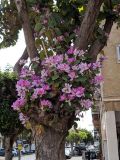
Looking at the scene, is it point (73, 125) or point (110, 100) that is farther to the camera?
point (110, 100)

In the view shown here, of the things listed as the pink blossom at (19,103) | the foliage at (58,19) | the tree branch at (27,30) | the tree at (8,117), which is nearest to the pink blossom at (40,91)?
the pink blossom at (19,103)

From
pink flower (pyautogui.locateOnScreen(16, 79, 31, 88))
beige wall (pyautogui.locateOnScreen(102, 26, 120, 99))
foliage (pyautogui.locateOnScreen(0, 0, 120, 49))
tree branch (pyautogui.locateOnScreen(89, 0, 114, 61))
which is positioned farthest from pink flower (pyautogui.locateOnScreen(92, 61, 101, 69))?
beige wall (pyautogui.locateOnScreen(102, 26, 120, 99))

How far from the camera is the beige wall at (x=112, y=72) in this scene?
701 inches

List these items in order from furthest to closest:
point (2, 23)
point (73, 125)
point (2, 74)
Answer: point (2, 74) < point (2, 23) < point (73, 125)

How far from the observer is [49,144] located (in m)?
6.19

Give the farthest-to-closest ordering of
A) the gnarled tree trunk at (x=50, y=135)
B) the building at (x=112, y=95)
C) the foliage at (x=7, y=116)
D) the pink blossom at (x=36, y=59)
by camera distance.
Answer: the foliage at (x=7, y=116) < the building at (x=112, y=95) < the pink blossom at (x=36, y=59) < the gnarled tree trunk at (x=50, y=135)

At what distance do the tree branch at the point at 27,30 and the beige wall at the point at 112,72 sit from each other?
10917mm

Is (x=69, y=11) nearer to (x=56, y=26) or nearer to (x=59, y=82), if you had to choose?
(x=56, y=26)

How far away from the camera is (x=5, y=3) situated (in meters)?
9.02

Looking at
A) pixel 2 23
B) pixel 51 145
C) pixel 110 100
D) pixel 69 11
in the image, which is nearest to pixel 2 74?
pixel 110 100

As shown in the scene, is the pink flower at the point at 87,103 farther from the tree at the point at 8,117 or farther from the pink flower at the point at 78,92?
the tree at the point at 8,117

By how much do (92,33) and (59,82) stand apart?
132 cm

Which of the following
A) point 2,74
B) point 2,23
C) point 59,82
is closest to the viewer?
point 59,82

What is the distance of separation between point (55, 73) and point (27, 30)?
1284 mm
